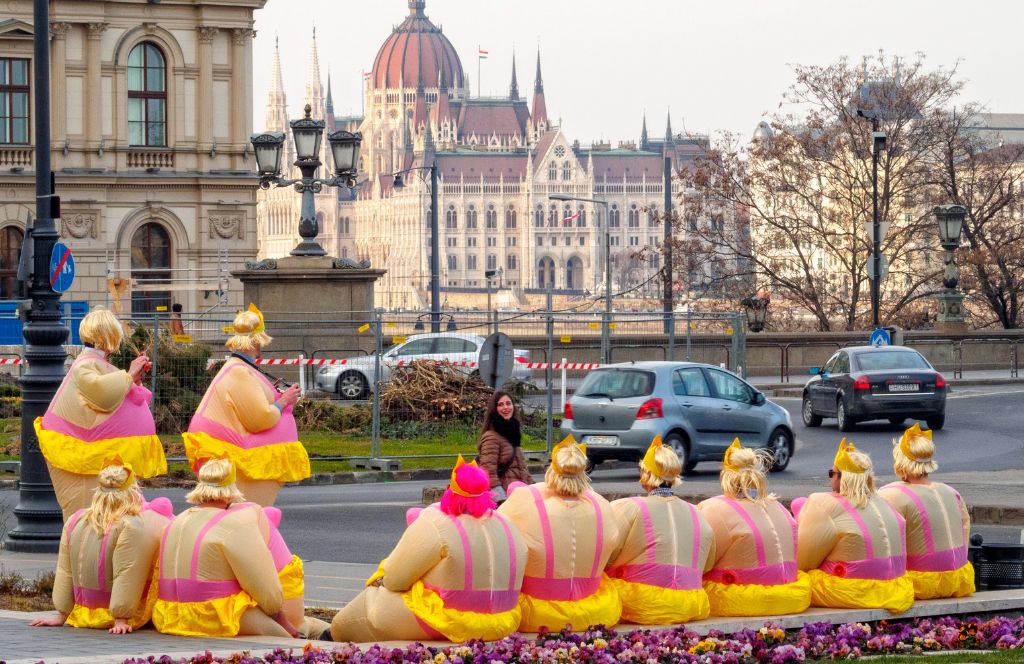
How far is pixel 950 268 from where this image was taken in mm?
44688

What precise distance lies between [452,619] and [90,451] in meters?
3.68

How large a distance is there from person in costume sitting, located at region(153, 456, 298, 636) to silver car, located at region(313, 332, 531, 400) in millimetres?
15527

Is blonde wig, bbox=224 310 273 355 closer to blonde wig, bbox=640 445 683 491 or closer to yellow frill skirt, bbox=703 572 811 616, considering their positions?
blonde wig, bbox=640 445 683 491

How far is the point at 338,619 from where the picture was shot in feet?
32.0

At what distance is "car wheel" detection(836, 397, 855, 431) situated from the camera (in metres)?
27.8

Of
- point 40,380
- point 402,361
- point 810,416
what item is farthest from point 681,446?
point 40,380

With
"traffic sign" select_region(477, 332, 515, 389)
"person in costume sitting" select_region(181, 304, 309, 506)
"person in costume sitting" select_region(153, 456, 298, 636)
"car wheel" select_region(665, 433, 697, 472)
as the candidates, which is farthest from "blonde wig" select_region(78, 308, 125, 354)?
"car wheel" select_region(665, 433, 697, 472)

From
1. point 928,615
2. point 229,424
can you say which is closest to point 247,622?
point 229,424

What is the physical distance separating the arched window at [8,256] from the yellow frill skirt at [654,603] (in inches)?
1527

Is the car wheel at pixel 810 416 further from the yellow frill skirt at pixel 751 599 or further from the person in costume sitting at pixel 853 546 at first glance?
the yellow frill skirt at pixel 751 599

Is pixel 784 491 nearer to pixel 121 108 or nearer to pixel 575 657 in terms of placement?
pixel 575 657

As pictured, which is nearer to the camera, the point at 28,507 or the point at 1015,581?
the point at 1015,581

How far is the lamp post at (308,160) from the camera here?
98.8 ft

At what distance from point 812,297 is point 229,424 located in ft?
Result: 138
